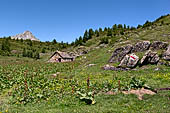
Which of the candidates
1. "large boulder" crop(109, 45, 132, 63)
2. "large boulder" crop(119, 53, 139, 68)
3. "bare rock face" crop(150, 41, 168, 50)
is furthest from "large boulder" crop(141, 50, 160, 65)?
"bare rock face" crop(150, 41, 168, 50)

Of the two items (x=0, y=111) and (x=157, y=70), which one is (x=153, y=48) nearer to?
(x=157, y=70)

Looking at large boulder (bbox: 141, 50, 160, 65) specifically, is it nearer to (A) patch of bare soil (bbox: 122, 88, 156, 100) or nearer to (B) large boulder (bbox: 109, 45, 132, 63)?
(B) large boulder (bbox: 109, 45, 132, 63)

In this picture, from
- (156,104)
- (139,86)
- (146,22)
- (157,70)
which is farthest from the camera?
(146,22)

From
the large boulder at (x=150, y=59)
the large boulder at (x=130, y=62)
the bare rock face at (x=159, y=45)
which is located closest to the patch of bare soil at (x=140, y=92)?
the large boulder at (x=130, y=62)

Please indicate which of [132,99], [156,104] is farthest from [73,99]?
[156,104]

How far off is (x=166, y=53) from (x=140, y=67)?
229 inches

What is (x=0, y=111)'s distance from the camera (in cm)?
1073

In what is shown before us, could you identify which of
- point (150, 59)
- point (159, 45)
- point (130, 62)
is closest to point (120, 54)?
point (130, 62)

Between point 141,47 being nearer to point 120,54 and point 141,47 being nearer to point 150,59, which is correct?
point 120,54

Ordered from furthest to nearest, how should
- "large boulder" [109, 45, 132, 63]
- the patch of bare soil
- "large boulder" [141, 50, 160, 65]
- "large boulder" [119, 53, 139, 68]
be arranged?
"large boulder" [109, 45, 132, 63], "large boulder" [119, 53, 139, 68], "large boulder" [141, 50, 160, 65], the patch of bare soil

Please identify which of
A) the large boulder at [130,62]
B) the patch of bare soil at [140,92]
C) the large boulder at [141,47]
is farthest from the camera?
the large boulder at [141,47]

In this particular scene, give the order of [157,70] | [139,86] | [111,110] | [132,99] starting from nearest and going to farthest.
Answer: [111,110] < [132,99] < [139,86] < [157,70]

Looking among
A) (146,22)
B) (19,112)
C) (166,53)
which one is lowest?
(19,112)

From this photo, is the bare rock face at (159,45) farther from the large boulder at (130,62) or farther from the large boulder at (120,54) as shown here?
the large boulder at (130,62)
